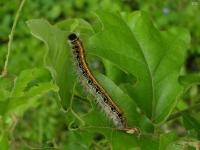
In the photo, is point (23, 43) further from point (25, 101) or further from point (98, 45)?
point (25, 101)

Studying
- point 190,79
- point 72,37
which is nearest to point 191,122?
point 190,79

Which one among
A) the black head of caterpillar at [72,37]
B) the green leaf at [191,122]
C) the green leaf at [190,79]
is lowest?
the green leaf at [191,122]

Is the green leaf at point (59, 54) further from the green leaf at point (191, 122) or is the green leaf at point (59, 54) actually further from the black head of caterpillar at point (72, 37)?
the green leaf at point (191, 122)

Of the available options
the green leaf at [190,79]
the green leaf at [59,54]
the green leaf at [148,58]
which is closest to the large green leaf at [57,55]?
the green leaf at [59,54]

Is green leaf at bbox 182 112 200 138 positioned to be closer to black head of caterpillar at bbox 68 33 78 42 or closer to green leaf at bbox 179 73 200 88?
green leaf at bbox 179 73 200 88

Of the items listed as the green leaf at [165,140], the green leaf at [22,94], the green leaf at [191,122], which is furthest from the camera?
the green leaf at [191,122]

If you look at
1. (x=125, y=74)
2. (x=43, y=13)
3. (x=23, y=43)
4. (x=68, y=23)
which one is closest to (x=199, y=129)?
(x=125, y=74)
